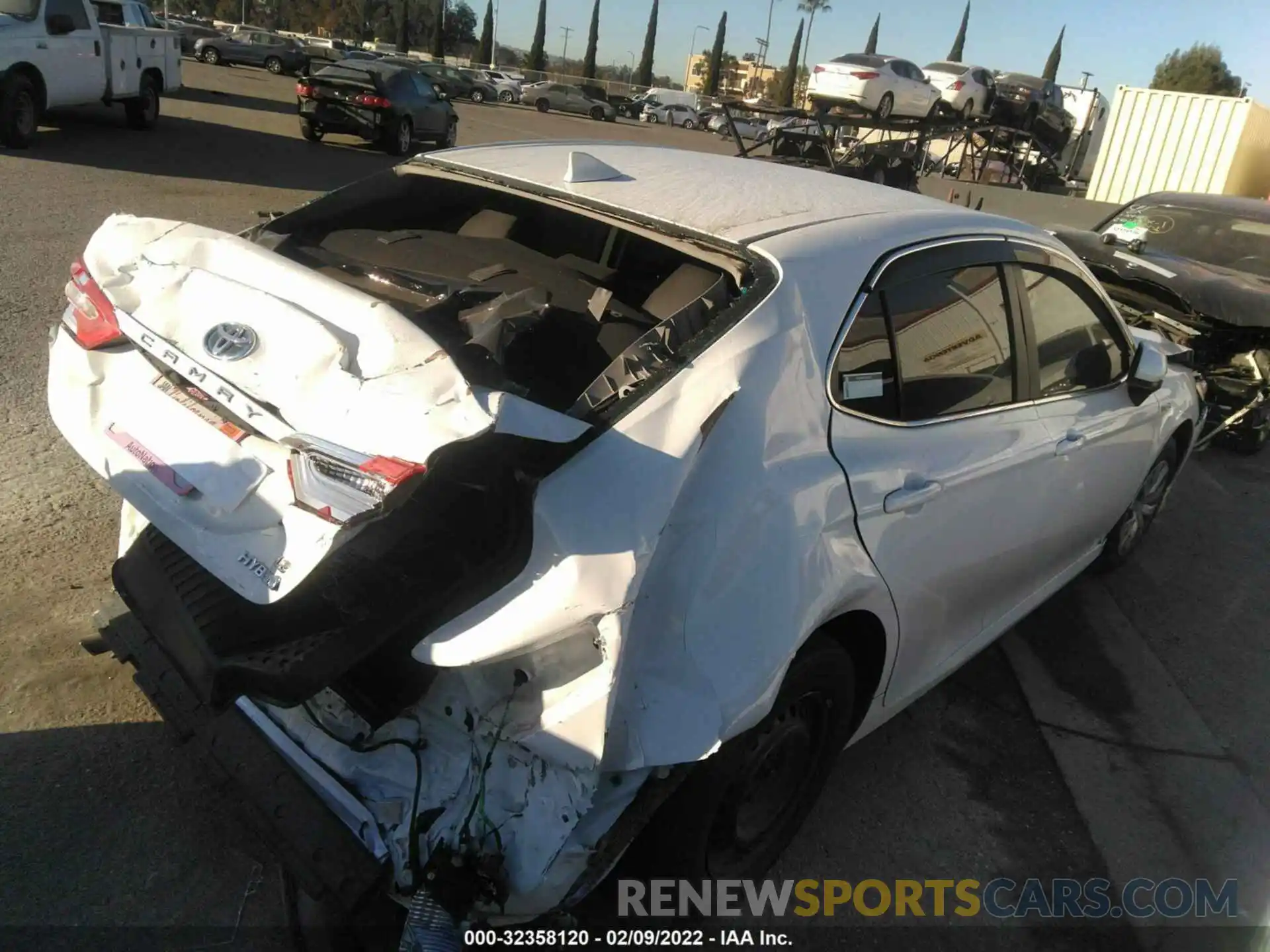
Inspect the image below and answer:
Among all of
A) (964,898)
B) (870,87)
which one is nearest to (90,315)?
(964,898)

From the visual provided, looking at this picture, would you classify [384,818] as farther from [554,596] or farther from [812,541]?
[812,541]

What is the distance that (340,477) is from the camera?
77.1 inches

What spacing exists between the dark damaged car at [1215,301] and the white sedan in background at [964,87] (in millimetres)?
15316

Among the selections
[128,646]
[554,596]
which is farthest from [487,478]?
[128,646]

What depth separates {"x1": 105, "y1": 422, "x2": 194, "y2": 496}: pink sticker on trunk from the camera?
2.21 metres

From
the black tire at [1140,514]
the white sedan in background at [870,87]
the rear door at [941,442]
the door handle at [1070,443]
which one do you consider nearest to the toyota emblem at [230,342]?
the rear door at [941,442]

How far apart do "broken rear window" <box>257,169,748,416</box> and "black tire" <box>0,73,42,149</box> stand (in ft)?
35.5

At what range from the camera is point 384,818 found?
Result: 2127mm

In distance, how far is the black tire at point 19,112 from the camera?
1159 centimetres

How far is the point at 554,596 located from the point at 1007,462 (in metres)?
1.79

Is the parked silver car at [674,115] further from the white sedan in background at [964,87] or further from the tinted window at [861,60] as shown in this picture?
the tinted window at [861,60]

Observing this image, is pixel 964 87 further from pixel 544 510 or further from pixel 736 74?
pixel 736 74

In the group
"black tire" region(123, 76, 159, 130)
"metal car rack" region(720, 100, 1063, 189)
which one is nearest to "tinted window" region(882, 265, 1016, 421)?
"metal car rack" region(720, 100, 1063, 189)

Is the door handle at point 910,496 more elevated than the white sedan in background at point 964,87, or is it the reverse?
the white sedan in background at point 964,87
